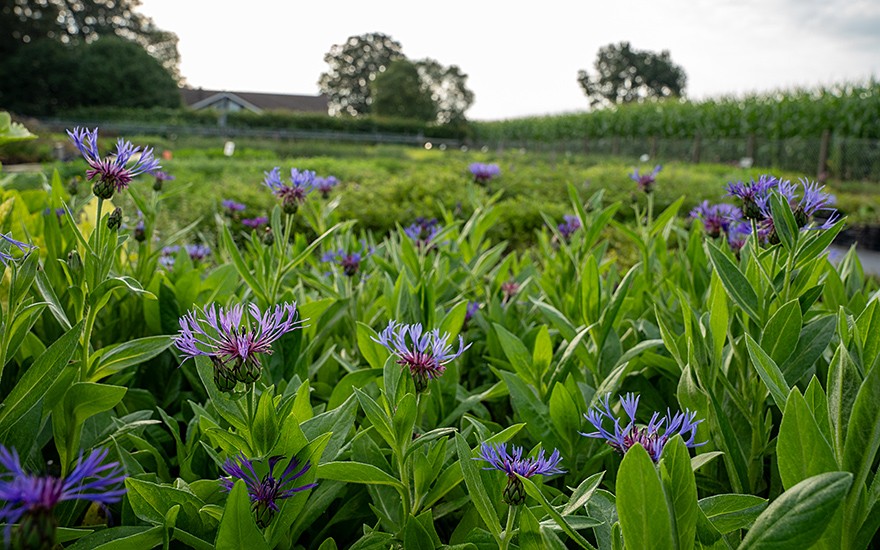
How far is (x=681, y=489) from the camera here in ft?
1.85

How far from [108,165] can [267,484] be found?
460 mm

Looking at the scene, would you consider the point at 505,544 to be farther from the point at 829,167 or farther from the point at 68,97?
the point at 68,97

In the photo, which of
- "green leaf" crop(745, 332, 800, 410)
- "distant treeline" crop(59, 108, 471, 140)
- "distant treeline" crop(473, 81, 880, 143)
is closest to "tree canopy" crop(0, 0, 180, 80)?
"distant treeline" crop(59, 108, 471, 140)

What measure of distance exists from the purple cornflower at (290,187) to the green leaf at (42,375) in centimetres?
56

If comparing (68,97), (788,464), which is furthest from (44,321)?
(68,97)

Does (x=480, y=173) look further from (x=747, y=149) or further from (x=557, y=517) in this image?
(x=747, y=149)

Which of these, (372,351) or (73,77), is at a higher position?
(73,77)

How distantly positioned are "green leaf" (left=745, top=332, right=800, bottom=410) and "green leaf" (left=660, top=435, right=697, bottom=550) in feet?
0.64

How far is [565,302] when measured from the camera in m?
A: 1.50

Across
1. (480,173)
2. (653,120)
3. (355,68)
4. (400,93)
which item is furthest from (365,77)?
(480,173)

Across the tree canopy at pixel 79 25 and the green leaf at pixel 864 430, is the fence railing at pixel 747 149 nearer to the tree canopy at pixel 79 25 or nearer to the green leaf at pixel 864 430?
the tree canopy at pixel 79 25

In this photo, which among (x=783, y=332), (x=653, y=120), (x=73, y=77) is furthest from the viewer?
(x=73, y=77)

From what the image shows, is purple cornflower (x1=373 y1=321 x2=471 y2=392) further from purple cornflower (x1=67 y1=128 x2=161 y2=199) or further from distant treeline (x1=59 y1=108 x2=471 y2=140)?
distant treeline (x1=59 y1=108 x2=471 y2=140)

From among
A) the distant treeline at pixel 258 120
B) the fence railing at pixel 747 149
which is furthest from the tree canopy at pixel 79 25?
the fence railing at pixel 747 149
